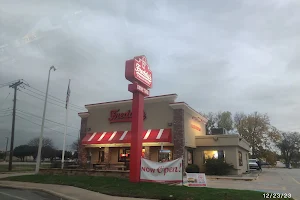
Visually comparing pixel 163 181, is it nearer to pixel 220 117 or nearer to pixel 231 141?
pixel 231 141

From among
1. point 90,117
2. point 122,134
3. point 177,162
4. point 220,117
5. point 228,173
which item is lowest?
point 228,173

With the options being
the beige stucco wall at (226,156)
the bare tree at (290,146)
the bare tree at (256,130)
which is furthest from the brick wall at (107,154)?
the bare tree at (290,146)

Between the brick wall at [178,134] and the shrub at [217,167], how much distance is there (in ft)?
12.9

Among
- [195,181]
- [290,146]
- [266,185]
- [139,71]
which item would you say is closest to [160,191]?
[195,181]

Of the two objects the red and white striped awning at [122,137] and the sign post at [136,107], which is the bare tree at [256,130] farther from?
the sign post at [136,107]

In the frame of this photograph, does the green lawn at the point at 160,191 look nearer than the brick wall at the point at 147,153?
Yes

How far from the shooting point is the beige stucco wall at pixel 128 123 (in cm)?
2481

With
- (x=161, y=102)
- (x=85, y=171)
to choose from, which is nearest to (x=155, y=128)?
(x=161, y=102)

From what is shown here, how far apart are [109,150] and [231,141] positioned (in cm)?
1326

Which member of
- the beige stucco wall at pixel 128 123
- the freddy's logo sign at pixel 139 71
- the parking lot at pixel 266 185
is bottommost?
the parking lot at pixel 266 185

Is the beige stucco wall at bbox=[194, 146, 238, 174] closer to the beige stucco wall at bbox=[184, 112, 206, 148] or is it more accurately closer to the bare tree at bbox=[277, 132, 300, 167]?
the beige stucco wall at bbox=[184, 112, 206, 148]

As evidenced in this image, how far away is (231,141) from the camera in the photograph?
26.2 metres

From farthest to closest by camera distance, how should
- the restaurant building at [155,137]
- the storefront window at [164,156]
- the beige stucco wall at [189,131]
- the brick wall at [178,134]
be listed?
the beige stucco wall at [189,131] → the restaurant building at [155,137] → the storefront window at [164,156] → the brick wall at [178,134]

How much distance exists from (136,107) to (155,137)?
8157 millimetres
